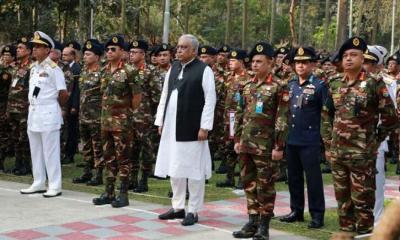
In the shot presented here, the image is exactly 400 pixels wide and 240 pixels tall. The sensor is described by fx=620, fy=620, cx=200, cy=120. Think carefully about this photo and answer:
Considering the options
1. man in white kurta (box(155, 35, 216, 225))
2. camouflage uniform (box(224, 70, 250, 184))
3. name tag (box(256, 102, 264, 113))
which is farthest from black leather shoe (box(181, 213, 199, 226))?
camouflage uniform (box(224, 70, 250, 184))

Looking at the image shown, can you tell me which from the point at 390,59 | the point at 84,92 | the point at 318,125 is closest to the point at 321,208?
the point at 318,125

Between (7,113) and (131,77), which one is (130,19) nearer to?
(7,113)

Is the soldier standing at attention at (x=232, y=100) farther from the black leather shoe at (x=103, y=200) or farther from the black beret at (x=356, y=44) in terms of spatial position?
the black beret at (x=356, y=44)

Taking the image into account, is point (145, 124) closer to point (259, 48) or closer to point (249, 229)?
point (259, 48)

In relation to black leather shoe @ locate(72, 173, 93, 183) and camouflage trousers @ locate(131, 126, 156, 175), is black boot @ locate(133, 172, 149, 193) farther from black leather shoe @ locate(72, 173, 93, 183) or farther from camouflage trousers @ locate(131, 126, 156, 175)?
black leather shoe @ locate(72, 173, 93, 183)

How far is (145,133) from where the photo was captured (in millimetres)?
8914

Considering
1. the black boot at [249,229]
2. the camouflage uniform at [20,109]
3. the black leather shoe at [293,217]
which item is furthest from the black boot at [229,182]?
the camouflage uniform at [20,109]

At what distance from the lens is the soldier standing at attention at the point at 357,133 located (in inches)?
219

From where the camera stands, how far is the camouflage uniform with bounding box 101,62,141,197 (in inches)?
289

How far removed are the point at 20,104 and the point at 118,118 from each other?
269 centimetres

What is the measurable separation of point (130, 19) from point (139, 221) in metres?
24.2

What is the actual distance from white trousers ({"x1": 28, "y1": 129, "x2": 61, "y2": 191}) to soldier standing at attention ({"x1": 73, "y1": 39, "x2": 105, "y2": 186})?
632 mm

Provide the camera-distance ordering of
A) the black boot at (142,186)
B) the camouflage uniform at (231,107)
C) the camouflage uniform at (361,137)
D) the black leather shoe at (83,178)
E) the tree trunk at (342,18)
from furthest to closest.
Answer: the tree trunk at (342,18), the black leather shoe at (83,178), the camouflage uniform at (231,107), the black boot at (142,186), the camouflage uniform at (361,137)

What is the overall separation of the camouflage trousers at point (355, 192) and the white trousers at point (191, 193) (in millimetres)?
1537
